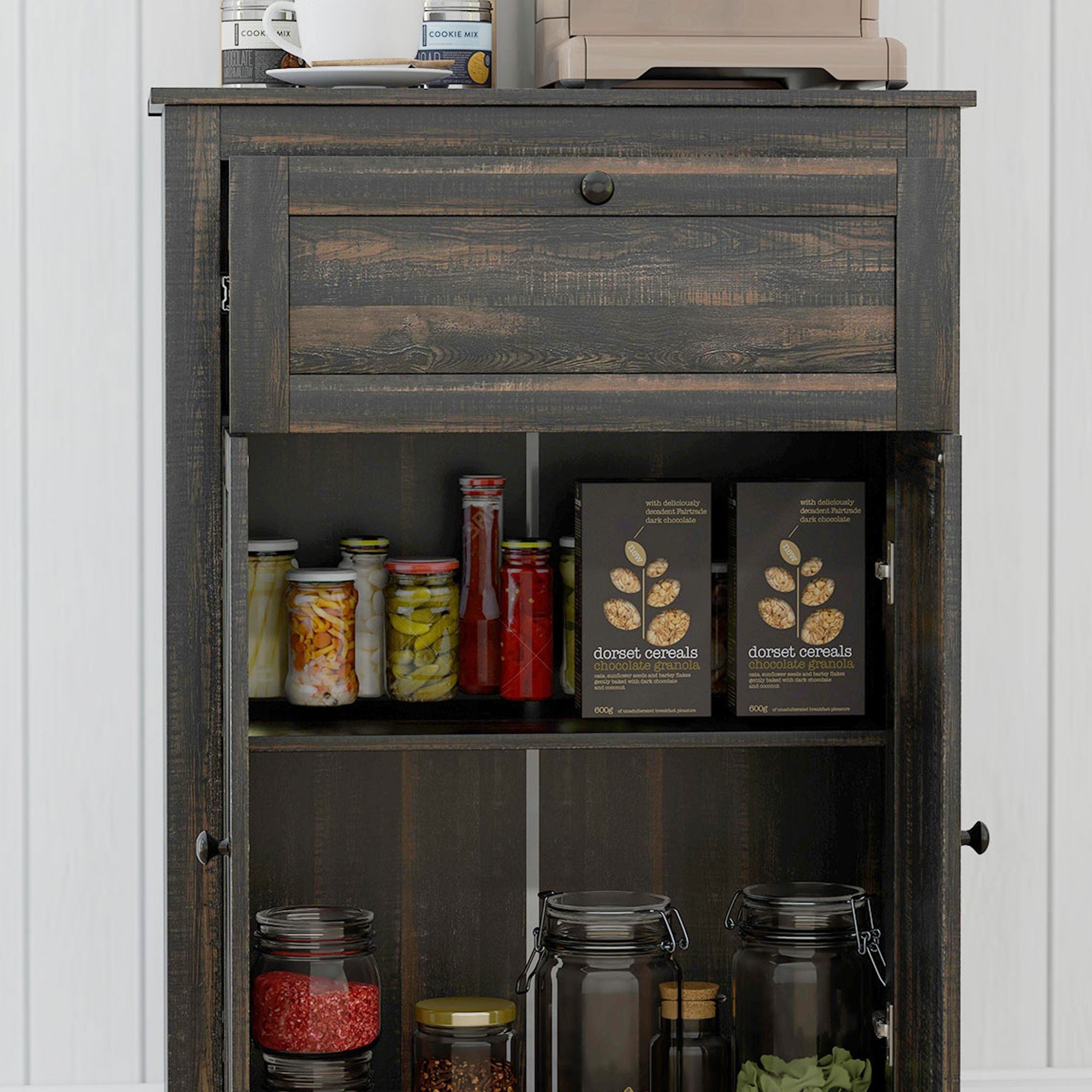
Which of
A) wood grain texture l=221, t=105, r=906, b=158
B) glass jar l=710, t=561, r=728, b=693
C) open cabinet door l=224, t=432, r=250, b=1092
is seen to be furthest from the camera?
glass jar l=710, t=561, r=728, b=693

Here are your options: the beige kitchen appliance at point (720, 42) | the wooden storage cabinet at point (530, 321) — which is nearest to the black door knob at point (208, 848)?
the wooden storage cabinet at point (530, 321)

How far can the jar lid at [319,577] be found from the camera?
1518 millimetres

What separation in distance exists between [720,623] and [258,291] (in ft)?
2.10

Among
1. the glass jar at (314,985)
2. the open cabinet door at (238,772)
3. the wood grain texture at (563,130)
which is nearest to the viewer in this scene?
the open cabinet door at (238,772)

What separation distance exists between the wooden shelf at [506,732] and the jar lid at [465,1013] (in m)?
0.30

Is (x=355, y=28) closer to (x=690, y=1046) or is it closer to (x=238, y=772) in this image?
(x=238, y=772)

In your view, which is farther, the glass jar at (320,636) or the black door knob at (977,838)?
the glass jar at (320,636)

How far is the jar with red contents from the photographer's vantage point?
1588mm

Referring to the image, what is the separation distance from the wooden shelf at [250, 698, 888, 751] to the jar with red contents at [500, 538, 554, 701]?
1.5 inches

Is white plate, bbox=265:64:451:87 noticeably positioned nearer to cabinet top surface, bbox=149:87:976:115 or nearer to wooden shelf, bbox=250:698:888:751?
cabinet top surface, bbox=149:87:976:115

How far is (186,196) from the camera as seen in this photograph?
1.36m

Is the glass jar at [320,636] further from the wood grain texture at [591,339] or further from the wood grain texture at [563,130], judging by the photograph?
the wood grain texture at [563,130]

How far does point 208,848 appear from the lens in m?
1.33

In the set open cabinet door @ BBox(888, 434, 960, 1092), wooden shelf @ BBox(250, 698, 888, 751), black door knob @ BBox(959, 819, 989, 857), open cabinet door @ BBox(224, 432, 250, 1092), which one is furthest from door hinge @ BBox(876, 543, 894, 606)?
open cabinet door @ BBox(224, 432, 250, 1092)
